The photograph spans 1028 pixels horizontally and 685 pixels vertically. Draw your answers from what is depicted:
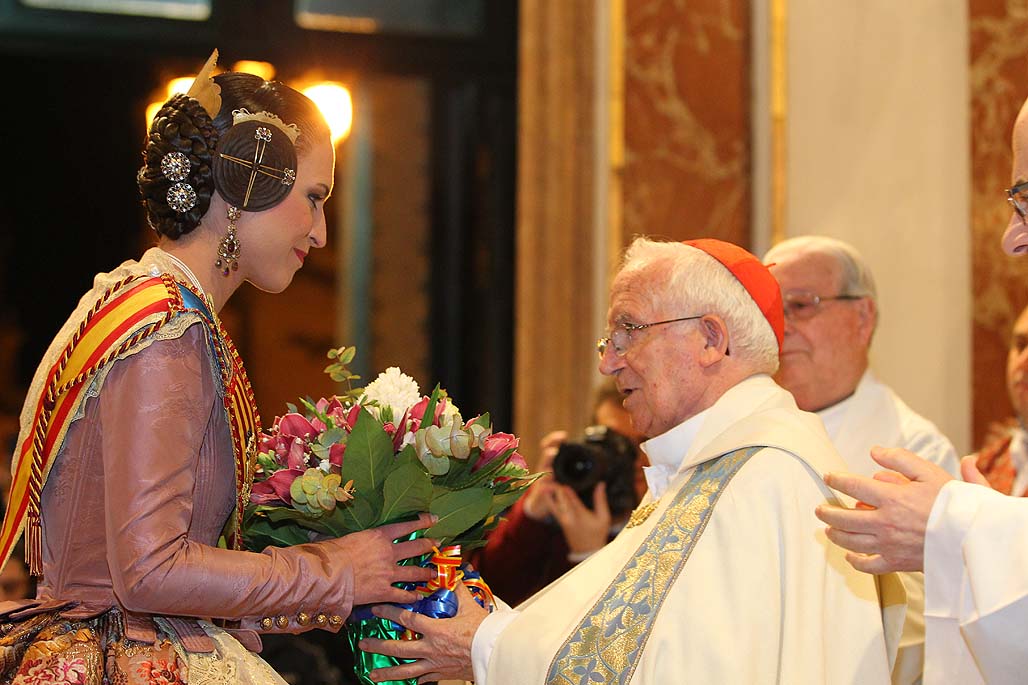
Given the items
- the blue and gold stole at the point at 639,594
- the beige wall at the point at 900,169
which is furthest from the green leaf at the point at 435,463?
the beige wall at the point at 900,169

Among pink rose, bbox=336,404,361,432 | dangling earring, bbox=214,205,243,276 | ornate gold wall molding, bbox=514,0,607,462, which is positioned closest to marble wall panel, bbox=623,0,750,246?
ornate gold wall molding, bbox=514,0,607,462

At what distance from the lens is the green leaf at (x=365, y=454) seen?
99.0 inches

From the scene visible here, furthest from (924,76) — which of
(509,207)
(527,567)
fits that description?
(527,567)

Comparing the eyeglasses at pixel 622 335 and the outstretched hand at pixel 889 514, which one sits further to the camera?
the eyeglasses at pixel 622 335

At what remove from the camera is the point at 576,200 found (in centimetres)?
675

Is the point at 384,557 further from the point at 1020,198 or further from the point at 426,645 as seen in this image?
the point at 1020,198

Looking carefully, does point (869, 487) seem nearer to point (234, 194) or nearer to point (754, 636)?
point (754, 636)

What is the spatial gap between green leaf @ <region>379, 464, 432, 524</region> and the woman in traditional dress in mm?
38

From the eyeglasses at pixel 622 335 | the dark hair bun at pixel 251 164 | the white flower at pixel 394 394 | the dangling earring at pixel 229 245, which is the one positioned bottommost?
the white flower at pixel 394 394

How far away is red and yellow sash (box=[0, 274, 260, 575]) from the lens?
229cm

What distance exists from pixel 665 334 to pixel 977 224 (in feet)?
9.46

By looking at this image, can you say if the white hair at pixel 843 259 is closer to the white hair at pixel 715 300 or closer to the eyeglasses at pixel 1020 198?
the white hair at pixel 715 300

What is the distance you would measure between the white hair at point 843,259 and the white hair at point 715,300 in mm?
1569

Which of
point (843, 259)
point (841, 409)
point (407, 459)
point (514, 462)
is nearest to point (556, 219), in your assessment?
point (843, 259)
